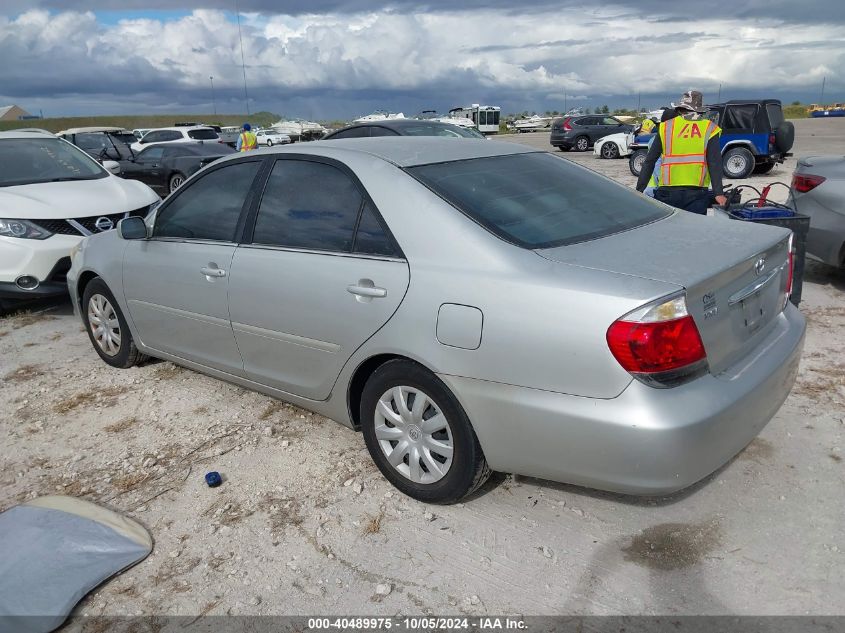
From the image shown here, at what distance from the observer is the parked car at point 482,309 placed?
2.58 meters

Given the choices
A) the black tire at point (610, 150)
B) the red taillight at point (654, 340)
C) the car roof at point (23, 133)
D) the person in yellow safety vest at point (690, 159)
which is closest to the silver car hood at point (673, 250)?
the red taillight at point (654, 340)

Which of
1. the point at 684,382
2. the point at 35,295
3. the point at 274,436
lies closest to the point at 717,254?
the point at 684,382

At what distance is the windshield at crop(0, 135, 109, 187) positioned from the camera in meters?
7.34

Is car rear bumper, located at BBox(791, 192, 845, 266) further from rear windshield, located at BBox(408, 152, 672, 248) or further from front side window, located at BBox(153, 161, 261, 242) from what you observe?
front side window, located at BBox(153, 161, 261, 242)

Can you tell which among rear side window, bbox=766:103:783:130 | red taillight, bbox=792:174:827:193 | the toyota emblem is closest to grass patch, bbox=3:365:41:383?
the toyota emblem

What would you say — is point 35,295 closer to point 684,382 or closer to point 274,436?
point 274,436

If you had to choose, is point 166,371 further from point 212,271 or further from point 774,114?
point 774,114

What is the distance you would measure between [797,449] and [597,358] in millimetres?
1748

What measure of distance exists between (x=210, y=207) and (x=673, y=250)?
268 centimetres

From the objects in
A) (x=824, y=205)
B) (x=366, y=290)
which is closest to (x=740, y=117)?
(x=824, y=205)

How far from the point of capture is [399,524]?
3.17m

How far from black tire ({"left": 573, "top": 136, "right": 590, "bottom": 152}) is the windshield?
22.5 metres

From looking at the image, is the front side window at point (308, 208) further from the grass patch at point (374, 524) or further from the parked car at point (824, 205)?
the parked car at point (824, 205)

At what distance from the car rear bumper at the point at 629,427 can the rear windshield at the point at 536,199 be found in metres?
0.69
